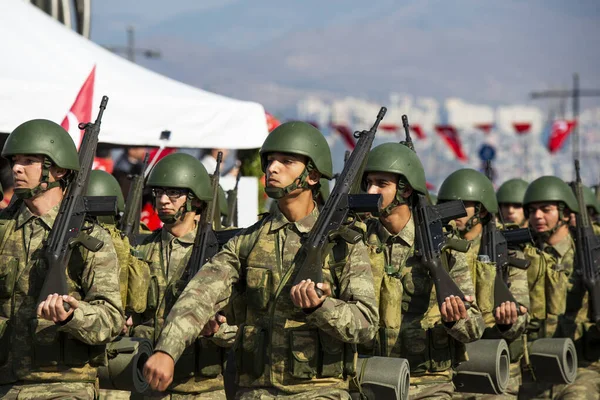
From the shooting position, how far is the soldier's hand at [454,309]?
797 cm

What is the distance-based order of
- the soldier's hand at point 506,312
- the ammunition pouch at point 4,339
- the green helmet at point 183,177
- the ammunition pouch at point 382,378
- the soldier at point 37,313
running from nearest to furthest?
the soldier at point 37,313 → the ammunition pouch at point 4,339 → the ammunition pouch at point 382,378 → the soldier's hand at point 506,312 → the green helmet at point 183,177

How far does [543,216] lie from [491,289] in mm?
3717

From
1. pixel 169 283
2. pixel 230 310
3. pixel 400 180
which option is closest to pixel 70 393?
pixel 230 310

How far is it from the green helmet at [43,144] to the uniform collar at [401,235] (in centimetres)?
238

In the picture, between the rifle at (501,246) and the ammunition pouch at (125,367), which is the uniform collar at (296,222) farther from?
the rifle at (501,246)

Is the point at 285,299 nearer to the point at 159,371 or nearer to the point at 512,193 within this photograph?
the point at 159,371

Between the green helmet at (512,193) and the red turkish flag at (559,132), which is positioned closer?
the green helmet at (512,193)

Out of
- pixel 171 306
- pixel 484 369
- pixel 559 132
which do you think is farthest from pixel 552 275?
pixel 559 132

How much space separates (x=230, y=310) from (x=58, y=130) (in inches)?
66.9

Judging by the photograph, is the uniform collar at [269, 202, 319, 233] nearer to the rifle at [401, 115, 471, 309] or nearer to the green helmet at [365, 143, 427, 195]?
the rifle at [401, 115, 471, 309]

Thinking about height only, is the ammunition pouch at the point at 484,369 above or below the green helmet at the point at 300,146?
below

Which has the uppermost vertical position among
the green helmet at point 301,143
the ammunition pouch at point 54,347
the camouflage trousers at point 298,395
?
the green helmet at point 301,143

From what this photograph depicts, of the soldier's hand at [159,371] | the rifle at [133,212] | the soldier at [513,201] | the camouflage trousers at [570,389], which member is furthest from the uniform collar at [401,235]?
the soldier at [513,201]

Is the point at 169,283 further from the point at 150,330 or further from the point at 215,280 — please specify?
the point at 215,280
